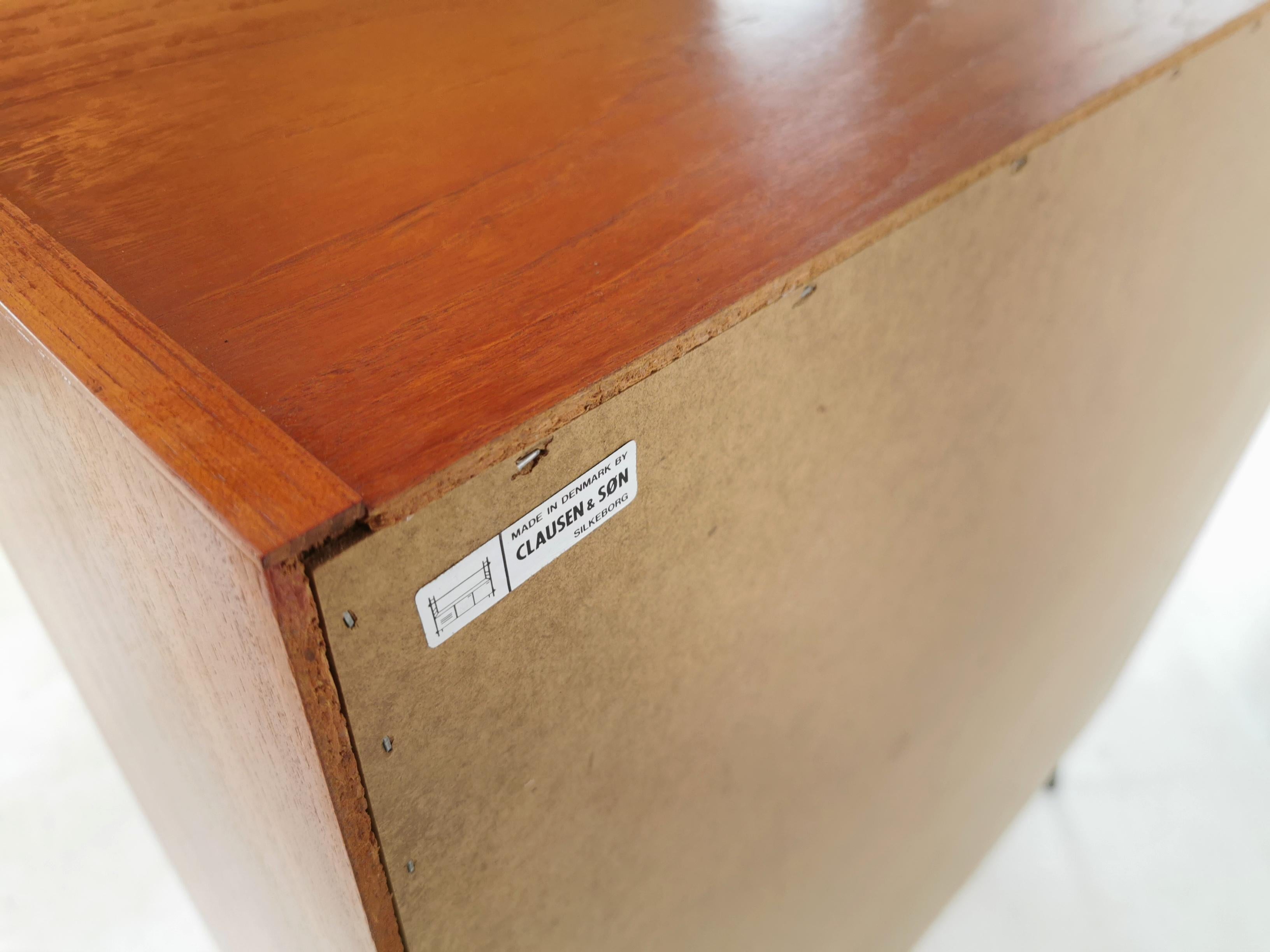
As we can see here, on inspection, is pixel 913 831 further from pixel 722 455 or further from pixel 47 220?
pixel 47 220

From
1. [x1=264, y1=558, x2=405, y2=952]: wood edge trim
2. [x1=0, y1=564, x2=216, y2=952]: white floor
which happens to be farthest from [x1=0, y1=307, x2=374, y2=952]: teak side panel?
[x1=0, y1=564, x2=216, y2=952]: white floor

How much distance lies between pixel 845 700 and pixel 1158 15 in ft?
1.71

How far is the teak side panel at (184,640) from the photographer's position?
0.32 m

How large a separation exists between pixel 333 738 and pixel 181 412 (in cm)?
12

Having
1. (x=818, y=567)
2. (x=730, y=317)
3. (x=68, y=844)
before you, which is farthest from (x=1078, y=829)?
(x=68, y=844)

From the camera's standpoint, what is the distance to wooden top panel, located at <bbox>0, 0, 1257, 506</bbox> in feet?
1.16

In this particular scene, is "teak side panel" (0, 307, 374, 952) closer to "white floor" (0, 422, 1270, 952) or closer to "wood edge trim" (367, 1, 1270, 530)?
"wood edge trim" (367, 1, 1270, 530)

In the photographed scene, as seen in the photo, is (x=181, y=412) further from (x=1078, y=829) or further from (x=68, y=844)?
(x=1078, y=829)

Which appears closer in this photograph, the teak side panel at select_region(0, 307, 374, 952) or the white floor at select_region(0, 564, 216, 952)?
the teak side panel at select_region(0, 307, 374, 952)

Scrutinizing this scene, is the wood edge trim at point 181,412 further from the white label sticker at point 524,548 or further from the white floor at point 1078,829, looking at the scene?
the white floor at point 1078,829

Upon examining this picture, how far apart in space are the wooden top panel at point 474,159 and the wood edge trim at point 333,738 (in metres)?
0.04

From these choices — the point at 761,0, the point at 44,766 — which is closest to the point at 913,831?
the point at 761,0

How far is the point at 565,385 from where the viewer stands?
0.34 meters

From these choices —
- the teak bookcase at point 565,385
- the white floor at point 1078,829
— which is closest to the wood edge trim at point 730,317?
the teak bookcase at point 565,385
